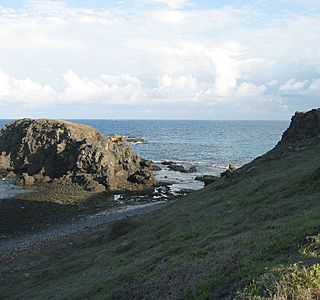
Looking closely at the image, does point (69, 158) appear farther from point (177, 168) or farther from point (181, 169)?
point (181, 169)

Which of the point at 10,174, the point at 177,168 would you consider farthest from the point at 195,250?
the point at 177,168

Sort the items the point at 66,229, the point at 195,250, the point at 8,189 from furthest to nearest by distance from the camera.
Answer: the point at 8,189
the point at 66,229
the point at 195,250

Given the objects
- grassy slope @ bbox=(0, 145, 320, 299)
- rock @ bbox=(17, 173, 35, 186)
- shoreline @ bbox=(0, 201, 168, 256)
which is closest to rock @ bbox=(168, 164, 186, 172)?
rock @ bbox=(17, 173, 35, 186)

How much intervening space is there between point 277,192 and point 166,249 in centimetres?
864

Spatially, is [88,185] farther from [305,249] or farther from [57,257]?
[305,249]

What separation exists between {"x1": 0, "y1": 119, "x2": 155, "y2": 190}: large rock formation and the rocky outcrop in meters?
28.2

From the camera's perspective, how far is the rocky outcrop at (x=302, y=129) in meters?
50.1

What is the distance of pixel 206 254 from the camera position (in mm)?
17031

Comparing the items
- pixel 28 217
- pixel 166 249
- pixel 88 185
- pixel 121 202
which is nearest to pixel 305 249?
pixel 166 249

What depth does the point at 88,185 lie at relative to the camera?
226 ft

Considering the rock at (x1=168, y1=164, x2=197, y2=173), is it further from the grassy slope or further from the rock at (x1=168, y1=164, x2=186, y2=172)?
the grassy slope

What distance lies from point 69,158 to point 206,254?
213ft

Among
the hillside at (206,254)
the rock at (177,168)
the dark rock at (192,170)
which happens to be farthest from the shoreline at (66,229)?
the rock at (177,168)

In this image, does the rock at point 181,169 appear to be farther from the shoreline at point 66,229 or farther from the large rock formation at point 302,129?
the large rock formation at point 302,129
